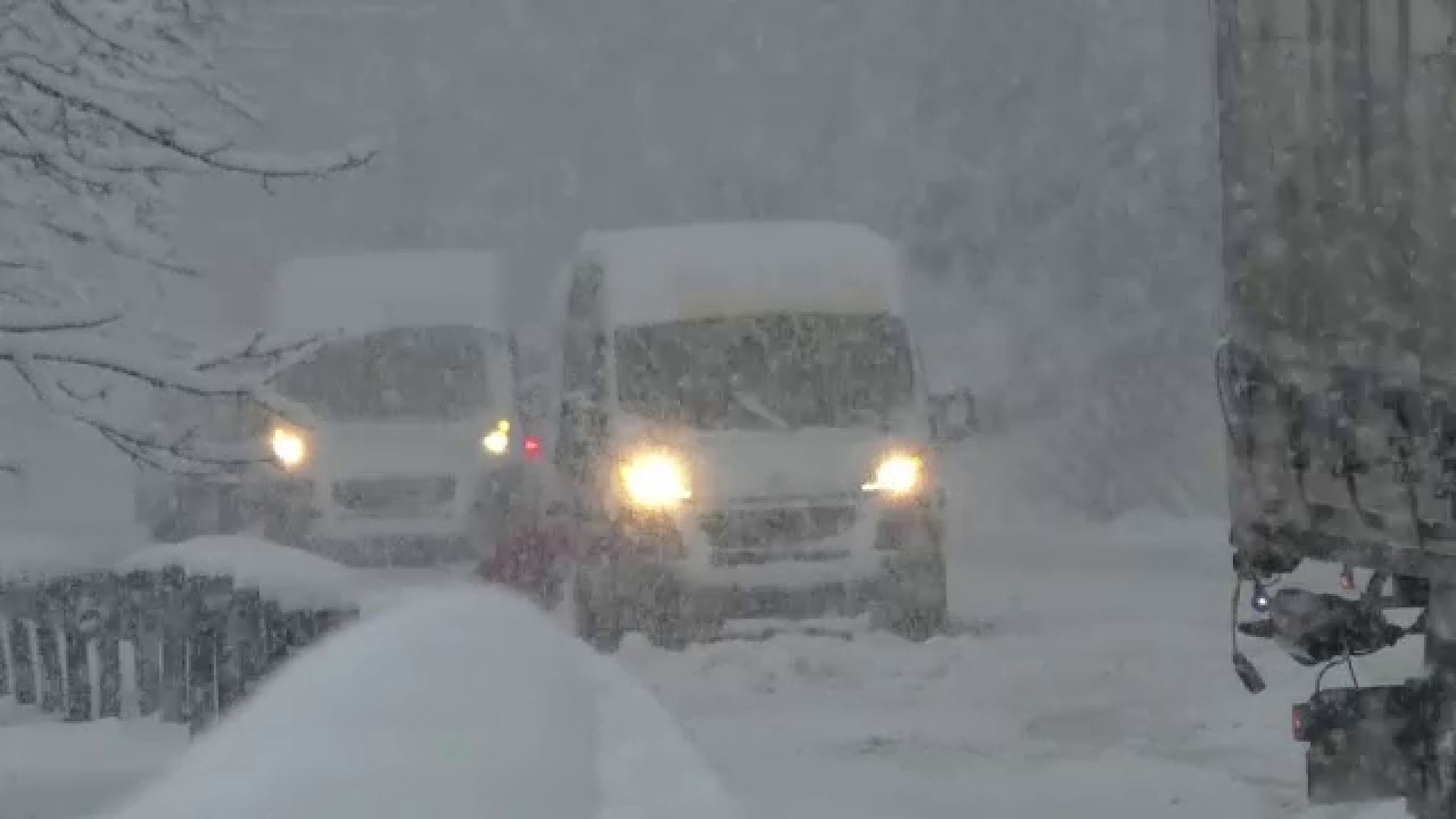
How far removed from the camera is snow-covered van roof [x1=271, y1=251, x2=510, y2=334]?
18.0 meters

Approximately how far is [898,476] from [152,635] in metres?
4.78

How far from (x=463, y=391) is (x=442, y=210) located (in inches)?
1258

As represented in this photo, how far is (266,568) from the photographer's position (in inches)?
428

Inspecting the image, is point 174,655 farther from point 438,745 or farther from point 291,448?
point 438,745

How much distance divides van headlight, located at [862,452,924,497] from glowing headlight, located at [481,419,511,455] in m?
4.59

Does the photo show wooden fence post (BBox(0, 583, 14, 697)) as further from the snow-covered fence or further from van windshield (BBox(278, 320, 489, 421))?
van windshield (BBox(278, 320, 489, 421))

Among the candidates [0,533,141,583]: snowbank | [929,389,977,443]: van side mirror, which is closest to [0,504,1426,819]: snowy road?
[0,533,141,583]: snowbank

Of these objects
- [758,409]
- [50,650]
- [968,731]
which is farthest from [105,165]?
[758,409]

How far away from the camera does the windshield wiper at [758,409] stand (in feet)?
46.1

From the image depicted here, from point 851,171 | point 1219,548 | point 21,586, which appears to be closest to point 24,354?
point 21,586

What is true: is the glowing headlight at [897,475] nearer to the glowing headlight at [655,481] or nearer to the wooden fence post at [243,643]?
the glowing headlight at [655,481]

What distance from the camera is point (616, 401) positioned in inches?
557

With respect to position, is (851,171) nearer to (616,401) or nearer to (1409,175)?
(616,401)

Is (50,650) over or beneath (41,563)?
beneath
